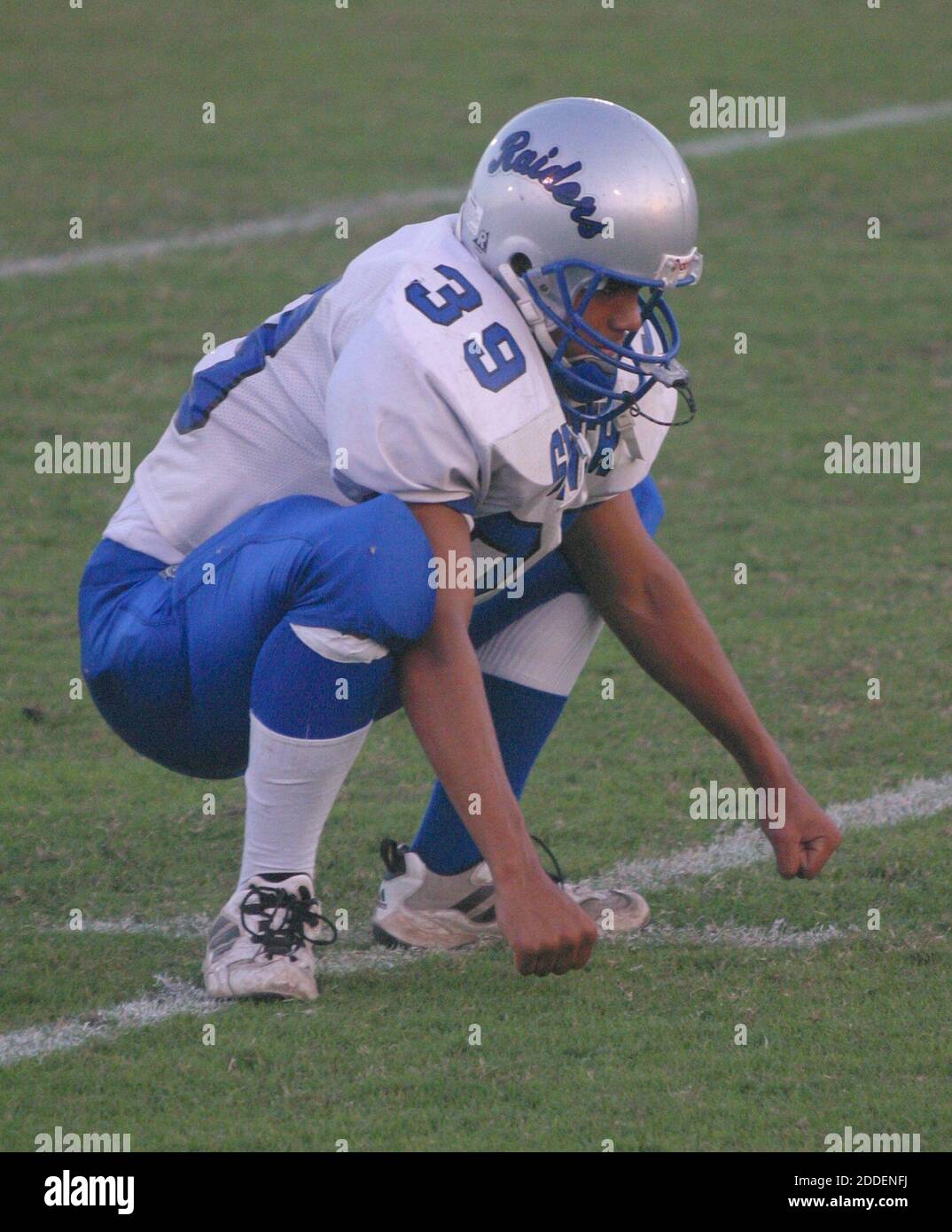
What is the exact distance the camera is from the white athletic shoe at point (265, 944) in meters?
2.43

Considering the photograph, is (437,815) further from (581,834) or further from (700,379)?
(700,379)

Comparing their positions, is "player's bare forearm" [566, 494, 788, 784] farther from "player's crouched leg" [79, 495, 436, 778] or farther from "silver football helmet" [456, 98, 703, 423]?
"player's crouched leg" [79, 495, 436, 778]

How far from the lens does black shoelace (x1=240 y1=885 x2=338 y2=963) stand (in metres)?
2.44

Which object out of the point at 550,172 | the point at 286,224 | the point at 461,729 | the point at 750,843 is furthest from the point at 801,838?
the point at 286,224

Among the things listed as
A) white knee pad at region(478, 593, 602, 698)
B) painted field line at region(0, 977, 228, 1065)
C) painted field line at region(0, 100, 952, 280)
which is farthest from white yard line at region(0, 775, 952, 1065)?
painted field line at region(0, 100, 952, 280)

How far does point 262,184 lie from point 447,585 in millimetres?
6019

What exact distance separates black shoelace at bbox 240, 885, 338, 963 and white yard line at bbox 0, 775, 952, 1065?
10 centimetres

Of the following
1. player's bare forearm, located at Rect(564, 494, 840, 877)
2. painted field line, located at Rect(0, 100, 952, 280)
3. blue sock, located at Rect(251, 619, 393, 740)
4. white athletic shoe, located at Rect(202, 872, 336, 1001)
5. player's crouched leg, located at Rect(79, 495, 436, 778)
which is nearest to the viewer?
player's crouched leg, located at Rect(79, 495, 436, 778)

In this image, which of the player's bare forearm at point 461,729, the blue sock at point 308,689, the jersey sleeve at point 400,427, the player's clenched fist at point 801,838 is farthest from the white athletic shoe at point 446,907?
the jersey sleeve at point 400,427

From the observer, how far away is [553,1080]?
7.27 feet

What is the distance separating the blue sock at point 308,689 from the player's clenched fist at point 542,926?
35cm

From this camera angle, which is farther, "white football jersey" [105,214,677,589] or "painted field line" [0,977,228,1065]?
"painted field line" [0,977,228,1065]

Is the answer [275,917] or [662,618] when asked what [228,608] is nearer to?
[275,917]
